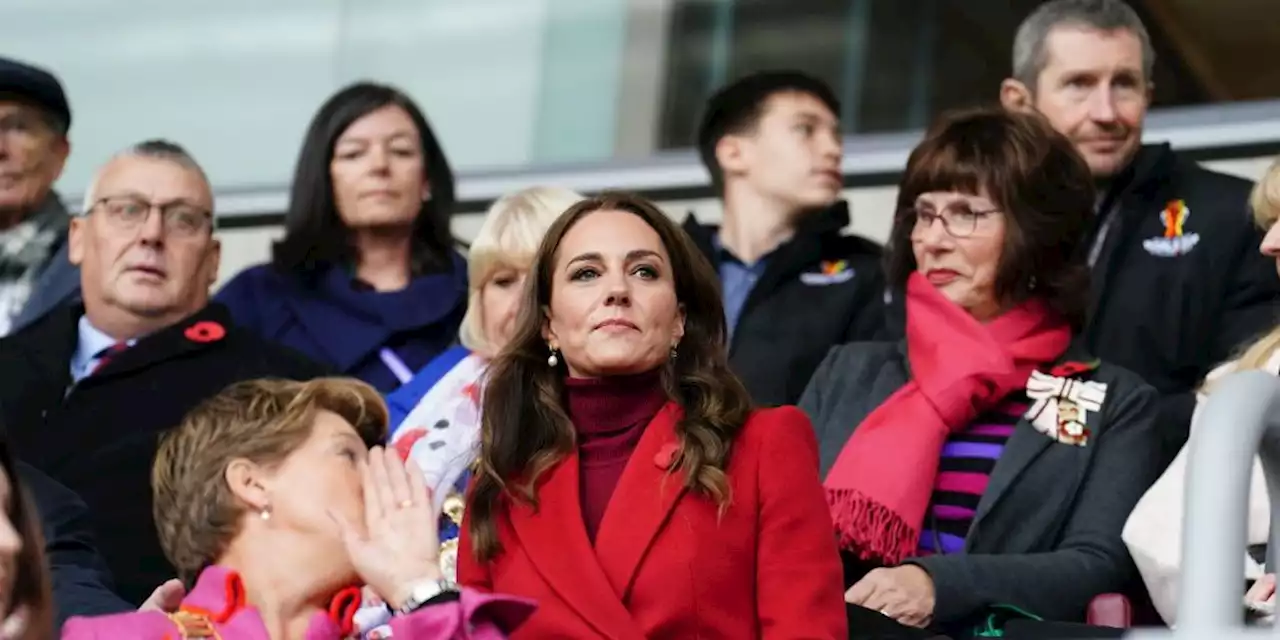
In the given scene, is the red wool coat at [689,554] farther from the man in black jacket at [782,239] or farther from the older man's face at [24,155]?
the older man's face at [24,155]

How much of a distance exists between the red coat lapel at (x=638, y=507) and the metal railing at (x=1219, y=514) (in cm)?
143

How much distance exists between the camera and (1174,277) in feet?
17.6

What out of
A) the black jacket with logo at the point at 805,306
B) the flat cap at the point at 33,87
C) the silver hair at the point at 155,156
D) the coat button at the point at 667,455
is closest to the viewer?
the coat button at the point at 667,455

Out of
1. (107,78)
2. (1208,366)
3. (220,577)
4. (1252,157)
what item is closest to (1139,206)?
(1208,366)

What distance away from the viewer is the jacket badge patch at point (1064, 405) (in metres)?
4.68

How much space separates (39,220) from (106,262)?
3.02 feet

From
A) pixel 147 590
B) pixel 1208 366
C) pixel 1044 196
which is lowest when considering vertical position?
pixel 147 590

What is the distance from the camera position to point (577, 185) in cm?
756

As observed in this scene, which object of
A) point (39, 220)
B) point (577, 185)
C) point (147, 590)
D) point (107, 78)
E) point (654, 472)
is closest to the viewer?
point (654, 472)

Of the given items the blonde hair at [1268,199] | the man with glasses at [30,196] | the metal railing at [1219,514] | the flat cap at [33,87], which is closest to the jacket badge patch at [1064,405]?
the blonde hair at [1268,199]

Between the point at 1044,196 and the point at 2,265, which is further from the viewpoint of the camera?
the point at 2,265

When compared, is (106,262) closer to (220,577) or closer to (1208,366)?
(220,577)

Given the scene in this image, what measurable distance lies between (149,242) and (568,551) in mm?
2010

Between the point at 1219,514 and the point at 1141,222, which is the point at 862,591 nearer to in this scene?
the point at 1141,222
